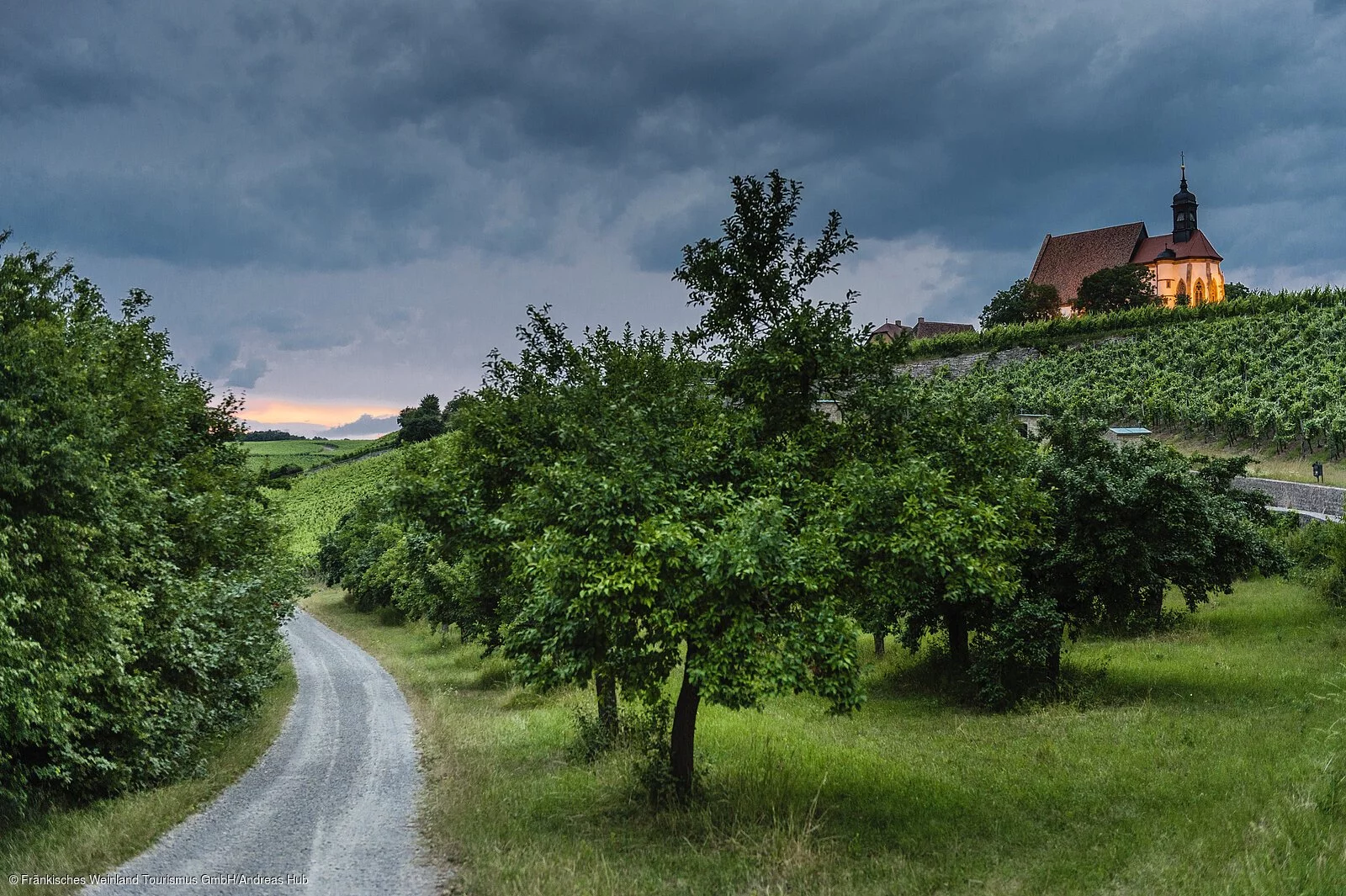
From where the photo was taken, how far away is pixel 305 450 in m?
150

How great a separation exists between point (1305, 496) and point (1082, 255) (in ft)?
295

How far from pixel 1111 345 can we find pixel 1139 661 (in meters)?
70.5

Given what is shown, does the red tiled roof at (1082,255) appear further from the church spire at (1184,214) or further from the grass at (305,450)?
the grass at (305,450)

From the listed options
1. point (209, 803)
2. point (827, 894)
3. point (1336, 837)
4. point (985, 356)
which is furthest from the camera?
point (985, 356)

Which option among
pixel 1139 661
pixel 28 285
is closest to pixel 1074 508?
pixel 1139 661

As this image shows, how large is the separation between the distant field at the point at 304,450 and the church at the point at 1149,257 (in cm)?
11242

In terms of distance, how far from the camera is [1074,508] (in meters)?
22.2

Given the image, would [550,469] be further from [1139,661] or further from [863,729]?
[1139,661]

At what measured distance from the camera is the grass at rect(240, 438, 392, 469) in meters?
134

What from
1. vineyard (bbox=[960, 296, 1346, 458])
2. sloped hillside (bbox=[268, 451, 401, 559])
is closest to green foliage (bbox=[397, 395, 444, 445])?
sloped hillside (bbox=[268, 451, 401, 559])

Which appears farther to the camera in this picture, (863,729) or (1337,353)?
(1337,353)

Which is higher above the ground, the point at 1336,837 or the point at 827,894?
the point at 1336,837

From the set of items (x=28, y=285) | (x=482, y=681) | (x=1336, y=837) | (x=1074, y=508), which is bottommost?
(x=482, y=681)

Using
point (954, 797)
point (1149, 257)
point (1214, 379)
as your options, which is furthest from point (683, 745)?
point (1149, 257)
